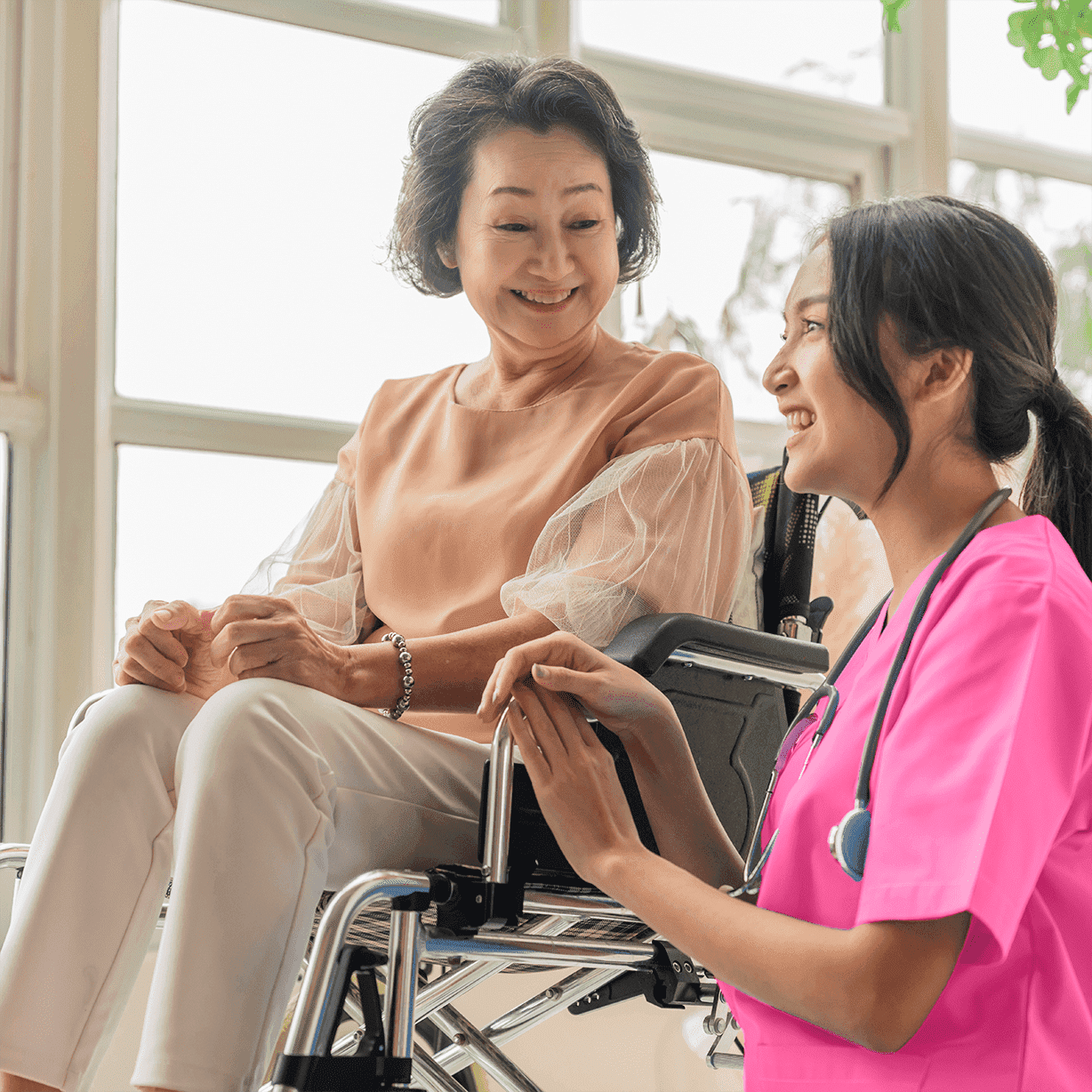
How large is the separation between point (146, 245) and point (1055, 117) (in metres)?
2.41

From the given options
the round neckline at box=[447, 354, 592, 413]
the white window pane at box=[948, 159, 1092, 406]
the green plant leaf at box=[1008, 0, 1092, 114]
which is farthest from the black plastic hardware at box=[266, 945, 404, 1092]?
the white window pane at box=[948, 159, 1092, 406]

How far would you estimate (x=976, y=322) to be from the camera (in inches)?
35.3

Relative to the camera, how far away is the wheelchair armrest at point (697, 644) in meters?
1.16

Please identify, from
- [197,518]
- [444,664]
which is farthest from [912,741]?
[197,518]

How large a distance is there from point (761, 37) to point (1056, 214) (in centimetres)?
96

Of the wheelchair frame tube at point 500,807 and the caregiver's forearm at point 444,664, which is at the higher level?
the caregiver's forearm at point 444,664

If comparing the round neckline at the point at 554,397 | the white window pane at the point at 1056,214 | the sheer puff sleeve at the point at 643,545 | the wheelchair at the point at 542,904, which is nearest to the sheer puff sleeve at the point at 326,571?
the round neckline at the point at 554,397

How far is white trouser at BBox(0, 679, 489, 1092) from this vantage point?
97 cm

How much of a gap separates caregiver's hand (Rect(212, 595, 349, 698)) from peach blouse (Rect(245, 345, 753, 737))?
0.19m

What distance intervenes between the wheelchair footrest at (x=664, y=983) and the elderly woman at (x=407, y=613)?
0.74 feet

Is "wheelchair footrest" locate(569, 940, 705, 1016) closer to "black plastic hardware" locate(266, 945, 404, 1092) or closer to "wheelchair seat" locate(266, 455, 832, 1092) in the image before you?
"wheelchair seat" locate(266, 455, 832, 1092)

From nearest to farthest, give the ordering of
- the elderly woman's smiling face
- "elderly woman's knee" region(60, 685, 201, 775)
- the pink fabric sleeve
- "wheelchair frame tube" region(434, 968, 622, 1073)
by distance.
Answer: the pink fabric sleeve < "elderly woman's knee" region(60, 685, 201, 775) < "wheelchair frame tube" region(434, 968, 622, 1073) < the elderly woman's smiling face

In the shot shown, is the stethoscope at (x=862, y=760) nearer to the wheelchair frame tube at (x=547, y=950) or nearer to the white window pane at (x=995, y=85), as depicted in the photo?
the wheelchair frame tube at (x=547, y=950)

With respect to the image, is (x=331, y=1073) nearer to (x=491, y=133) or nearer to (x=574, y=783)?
(x=574, y=783)
